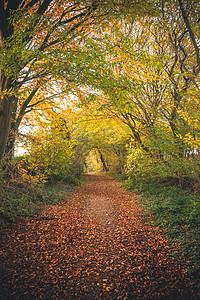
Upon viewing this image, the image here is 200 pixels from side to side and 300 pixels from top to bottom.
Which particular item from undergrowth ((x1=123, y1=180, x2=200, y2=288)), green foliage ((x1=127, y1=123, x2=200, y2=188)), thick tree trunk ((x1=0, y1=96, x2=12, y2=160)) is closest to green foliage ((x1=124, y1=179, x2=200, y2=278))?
undergrowth ((x1=123, y1=180, x2=200, y2=288))

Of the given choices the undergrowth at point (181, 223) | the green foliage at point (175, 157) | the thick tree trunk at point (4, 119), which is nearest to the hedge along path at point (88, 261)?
the undergrowth at point (181, 223)

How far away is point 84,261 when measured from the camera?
3424mm

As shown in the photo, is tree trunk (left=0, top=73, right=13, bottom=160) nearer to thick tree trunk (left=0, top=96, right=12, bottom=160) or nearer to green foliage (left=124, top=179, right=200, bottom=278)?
thick tree trunk (left=0, top=96, right=12, bottom=160)

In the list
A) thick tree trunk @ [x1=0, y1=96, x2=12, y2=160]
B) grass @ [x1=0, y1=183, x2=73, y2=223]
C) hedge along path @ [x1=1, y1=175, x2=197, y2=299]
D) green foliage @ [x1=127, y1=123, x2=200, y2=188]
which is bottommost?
hedge along path @ [x1=1, y1=175, x2=197, y2=299]

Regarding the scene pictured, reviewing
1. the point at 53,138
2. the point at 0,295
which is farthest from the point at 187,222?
the point at 53,138

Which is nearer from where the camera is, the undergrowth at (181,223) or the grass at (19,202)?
the undergrowth at (181,223)

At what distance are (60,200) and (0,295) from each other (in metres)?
4.53

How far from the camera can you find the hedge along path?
8.86 ft

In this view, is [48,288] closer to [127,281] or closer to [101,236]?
[127,281]

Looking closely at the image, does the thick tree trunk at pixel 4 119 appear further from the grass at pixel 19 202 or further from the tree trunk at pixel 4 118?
the grass at pixel 19 202

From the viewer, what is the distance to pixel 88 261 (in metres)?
3.42

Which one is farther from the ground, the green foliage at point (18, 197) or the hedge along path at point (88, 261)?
the green foliage at point (18, 197)

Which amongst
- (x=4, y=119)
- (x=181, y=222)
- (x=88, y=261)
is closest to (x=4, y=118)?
(x=4, y=119)

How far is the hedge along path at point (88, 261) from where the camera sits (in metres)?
2.70
